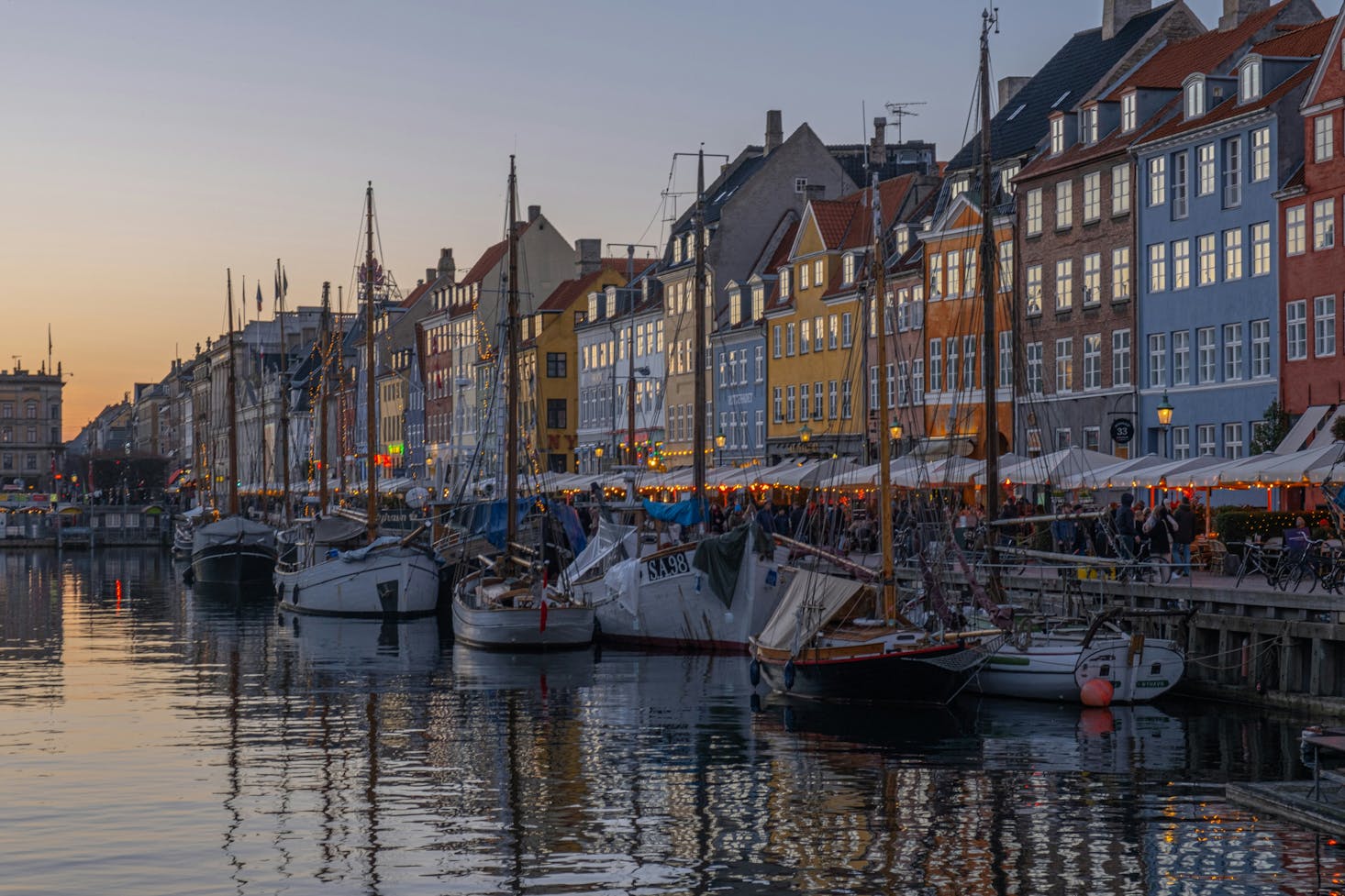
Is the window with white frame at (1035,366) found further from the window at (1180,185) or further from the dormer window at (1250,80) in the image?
the dormer window at (1250,80)

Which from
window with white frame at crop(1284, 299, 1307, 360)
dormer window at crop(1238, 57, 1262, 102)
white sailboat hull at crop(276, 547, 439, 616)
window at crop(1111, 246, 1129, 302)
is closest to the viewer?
window with white frame at crop(1284, 299, 1307, 360)

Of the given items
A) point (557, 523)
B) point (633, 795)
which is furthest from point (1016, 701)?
point (557, 523)

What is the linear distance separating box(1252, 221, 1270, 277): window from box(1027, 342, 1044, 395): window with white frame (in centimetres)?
1227

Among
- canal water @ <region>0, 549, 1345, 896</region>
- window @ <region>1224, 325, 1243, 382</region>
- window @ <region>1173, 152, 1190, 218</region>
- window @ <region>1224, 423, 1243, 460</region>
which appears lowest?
canal water @ <region>0, 549, 1345, 896</region>

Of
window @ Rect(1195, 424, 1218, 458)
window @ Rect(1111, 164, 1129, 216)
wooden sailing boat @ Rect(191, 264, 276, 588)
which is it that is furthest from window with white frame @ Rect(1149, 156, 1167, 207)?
wooden sailing boat @ Rect(191, 264, 276, 588)

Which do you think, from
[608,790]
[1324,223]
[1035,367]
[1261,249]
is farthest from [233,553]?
[608,790]

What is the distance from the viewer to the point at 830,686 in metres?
39.4

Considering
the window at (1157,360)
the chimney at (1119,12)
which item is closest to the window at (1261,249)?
the window at (1157,360)

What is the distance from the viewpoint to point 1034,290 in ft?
254

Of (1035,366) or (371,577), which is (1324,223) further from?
(371,577)

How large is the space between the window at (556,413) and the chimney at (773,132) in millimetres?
25610

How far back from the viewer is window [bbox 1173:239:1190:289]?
67.7 metres

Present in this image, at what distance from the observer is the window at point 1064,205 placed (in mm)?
74562

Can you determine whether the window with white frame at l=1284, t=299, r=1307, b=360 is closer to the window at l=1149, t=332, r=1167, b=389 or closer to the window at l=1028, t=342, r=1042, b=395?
the window at l=1149, t=332, r=1167, b=389
